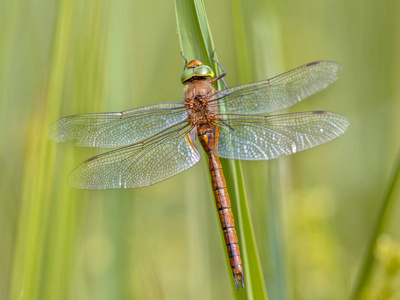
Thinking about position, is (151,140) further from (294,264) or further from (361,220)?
(361,220)

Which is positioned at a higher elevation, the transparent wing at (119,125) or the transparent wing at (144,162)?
the transparent wing at (119,125)

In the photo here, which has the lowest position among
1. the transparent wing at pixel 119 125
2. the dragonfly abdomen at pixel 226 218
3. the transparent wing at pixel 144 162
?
the dragonfly abdomen at pixel 226 218

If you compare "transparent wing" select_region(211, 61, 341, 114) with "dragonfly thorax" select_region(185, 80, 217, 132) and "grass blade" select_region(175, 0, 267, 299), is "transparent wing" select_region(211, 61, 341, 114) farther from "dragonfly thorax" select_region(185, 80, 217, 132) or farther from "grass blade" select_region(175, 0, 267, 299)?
"grass blade" select_region(175, 0, 267, 299)

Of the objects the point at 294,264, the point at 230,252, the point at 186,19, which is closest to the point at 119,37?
the point at 186,19

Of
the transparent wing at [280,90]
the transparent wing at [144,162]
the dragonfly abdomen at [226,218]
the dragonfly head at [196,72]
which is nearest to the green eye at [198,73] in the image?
the dragonfly head at [196,72]

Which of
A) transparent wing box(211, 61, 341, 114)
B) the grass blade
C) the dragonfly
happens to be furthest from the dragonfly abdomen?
transparent wing box(211, 61, 341, 114)

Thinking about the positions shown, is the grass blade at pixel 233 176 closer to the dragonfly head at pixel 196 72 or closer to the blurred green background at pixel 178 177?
the blurred green background at pixel 178 177

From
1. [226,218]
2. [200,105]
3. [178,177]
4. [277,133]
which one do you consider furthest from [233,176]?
[178,177]

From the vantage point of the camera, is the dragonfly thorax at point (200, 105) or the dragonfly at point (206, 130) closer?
the dragonfly at point (206, 130)
